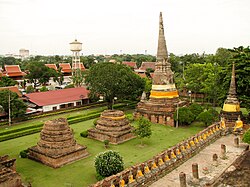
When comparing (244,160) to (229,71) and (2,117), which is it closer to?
(229,71)

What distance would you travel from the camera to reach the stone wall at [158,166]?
14.1 meters

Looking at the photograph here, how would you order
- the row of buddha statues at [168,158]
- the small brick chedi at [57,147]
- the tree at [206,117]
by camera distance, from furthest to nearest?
the tree at [206,117], the small brick chedi at [57,147], the row of buddha statues at [168,158]

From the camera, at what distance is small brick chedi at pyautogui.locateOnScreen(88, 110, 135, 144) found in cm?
2466

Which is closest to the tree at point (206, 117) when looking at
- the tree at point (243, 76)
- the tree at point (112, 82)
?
the tree at point (243, 76)

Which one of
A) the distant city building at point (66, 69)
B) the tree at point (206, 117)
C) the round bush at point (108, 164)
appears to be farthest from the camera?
the distant city building at point (66, 69)

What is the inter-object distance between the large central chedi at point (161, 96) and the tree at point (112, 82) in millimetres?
3938

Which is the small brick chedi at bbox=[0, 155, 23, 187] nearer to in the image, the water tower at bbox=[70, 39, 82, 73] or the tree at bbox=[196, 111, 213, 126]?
the tree at bbox=[196, 111, 213, 126]

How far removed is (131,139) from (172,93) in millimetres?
9466

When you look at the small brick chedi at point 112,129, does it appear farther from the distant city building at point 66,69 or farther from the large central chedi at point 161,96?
the distant city building at point 66,69

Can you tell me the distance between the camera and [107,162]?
16.1m

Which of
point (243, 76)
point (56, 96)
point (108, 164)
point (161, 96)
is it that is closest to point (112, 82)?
point (161, 96)

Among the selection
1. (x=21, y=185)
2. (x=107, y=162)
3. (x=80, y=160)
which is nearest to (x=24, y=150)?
(x=80, y=160)

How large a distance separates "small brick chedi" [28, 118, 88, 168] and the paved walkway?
23.5 ft

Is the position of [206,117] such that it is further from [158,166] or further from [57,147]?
[57,147]
